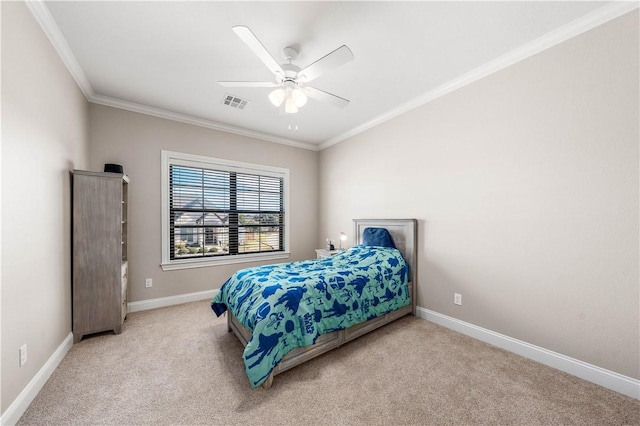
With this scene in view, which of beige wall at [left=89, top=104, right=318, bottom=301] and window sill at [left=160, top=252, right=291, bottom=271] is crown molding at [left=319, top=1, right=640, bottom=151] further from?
window sill at [left=160, top=252, right=291, bottom=271]

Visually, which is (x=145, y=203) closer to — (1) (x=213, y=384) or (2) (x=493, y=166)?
(1) (x=213, y=384)

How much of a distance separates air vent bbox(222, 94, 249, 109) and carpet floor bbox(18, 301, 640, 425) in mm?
2803

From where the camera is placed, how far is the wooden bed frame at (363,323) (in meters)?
2.00

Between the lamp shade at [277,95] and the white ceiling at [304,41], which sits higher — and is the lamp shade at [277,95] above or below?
below

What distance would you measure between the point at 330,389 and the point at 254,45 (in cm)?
245

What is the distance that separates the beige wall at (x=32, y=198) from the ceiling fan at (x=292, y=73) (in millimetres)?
1231

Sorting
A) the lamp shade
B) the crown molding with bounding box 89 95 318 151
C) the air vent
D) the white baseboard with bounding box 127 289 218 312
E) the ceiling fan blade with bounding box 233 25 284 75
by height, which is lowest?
the white baseboard with bounding box 127 289 218 312

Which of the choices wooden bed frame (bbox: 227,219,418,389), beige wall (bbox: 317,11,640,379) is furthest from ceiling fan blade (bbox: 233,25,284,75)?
wooden bed frame (bbox: 227,219,418,389)

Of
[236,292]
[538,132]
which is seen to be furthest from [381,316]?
[538,132]

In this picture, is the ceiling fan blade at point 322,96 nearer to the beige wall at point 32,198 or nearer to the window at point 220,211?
the beige wall at point 32,198

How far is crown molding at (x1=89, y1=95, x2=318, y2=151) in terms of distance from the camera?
122 inches

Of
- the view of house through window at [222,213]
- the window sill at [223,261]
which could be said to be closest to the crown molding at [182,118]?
the view of house through window at [222,213]

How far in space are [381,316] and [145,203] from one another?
3.39m

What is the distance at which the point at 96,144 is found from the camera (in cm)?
305
